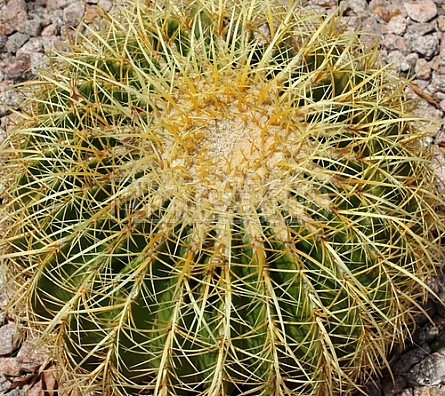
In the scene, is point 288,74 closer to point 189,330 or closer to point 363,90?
point 363,90

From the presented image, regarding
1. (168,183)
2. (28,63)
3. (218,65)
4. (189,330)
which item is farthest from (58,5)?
(189,330)

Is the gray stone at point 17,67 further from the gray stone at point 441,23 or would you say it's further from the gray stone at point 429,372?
the gray stone at point 429,372

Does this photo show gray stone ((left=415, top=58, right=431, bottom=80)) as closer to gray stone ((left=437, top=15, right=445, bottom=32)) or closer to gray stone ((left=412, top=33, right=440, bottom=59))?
gray stone ((left=412, top=33, right=440, bottom=59))

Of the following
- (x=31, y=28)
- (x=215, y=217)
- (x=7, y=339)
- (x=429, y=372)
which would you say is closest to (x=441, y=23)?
(x=429, y=372)

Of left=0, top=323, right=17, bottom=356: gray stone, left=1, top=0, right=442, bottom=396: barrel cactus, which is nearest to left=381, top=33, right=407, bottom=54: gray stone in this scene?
left=1, top=0, right=442, bottom=396: barrel cactus

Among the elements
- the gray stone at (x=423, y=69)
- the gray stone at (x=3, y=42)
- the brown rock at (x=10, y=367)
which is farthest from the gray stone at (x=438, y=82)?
the brown rock at (x=10, y=367)

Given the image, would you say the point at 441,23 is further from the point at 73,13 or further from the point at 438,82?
the point at 73,13
